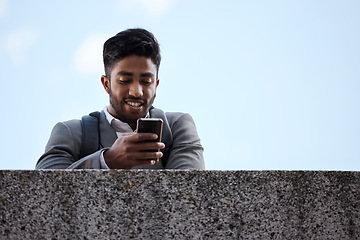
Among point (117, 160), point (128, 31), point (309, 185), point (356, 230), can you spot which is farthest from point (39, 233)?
point (128, 31)

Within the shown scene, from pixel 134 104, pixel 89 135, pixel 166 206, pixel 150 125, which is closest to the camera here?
pixel 166 206

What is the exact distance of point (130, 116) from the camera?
4.07 metres

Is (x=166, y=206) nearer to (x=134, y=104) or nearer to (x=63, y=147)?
(x=63, y=147)

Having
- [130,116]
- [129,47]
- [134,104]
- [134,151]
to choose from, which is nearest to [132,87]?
[134,104]

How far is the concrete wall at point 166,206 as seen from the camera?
96.5 inches

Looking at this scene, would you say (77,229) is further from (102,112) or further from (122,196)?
(102,112)

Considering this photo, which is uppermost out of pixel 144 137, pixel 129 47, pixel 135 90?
pixel 129 47

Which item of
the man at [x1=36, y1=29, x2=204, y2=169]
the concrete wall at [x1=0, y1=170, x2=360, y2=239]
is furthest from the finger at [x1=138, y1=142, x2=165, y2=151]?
the concrete wall at [x1=0, y1=170, x2=360, y2=239]

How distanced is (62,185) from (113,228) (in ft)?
1.19

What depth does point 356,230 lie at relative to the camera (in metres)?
2.62

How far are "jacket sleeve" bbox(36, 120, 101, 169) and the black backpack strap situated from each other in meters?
0.04

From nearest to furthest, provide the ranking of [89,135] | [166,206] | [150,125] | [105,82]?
[166,206] < [150,125] < [89,135] < [105,82]

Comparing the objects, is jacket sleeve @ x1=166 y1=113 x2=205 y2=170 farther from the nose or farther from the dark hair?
the dark hair

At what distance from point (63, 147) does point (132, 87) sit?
2.56ft
